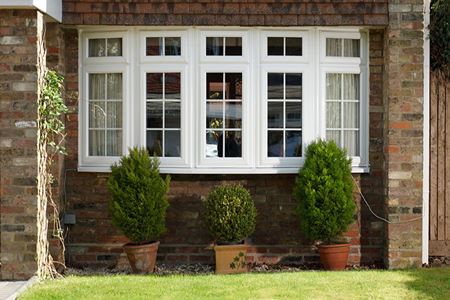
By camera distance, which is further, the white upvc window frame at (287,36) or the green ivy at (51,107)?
the white upvc window frame at (287,36)

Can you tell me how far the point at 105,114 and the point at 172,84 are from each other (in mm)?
971

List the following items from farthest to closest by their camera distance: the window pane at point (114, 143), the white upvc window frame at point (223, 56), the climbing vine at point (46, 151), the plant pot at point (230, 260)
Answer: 1. the window pane at point (114, 143)
2. the white upvc window frame at point (223, 56)
3. the plant pot at point (230, 260)
4. the climbing vine at point (46, 151)

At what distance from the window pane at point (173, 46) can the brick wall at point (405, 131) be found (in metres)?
2.65

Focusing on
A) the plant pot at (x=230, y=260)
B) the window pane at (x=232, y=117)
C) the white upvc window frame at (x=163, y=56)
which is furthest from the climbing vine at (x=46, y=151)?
the window pane at (x=232, y=117)

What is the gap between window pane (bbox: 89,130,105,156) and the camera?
33.3 feet

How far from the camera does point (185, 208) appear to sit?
1008cm

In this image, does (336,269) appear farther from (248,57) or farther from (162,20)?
(162,20)

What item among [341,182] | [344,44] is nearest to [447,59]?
[344,44]

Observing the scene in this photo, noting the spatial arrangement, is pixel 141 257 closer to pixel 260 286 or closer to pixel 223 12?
pixel 260 286

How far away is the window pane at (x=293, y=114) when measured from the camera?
1005 centimetres

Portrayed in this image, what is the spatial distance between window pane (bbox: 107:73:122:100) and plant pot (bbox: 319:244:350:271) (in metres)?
3.24

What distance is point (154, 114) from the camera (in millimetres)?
10016

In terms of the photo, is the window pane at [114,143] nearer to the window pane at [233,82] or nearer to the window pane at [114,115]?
the window pane at [114,115]

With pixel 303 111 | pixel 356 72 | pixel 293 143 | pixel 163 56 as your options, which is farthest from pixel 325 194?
pixel 163 56
